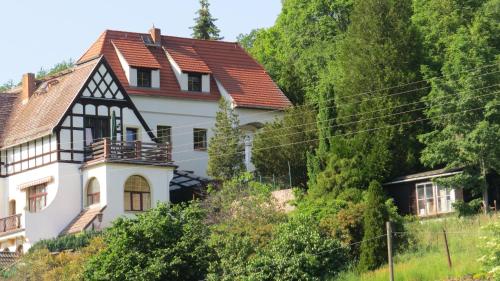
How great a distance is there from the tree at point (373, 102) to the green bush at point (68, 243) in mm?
9772

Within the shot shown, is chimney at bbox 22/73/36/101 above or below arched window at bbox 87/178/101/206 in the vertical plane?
above

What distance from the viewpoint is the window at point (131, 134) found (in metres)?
68.2

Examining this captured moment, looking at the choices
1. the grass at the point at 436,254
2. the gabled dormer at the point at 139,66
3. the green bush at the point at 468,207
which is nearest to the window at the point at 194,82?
the gabled dormer at the point at 139,66

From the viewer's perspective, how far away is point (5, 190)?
230 ft

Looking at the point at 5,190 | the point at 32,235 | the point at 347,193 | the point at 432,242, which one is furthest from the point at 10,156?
the point at 432,242

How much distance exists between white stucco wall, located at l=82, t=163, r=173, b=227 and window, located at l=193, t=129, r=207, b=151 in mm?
5760

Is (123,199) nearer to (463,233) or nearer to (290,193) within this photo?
(290,193)

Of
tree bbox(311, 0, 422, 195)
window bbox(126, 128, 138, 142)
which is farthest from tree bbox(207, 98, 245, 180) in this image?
tree bbox(311, 0, 422, 195)

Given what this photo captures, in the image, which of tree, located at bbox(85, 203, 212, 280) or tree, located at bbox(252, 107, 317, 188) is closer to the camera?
tree, located at bbox(85, 203, 212, 280)

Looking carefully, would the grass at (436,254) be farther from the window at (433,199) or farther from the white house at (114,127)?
the white house at (114,127)

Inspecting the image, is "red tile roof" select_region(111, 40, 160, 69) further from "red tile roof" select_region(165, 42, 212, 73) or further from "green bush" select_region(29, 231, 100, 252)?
"green bush" select_region(29, 231, 100, 252)

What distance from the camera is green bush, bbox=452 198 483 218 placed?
57500mm

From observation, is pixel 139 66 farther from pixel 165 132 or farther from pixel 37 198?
pixel 37 198

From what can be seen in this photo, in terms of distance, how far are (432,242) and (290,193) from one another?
1218 centimetres
